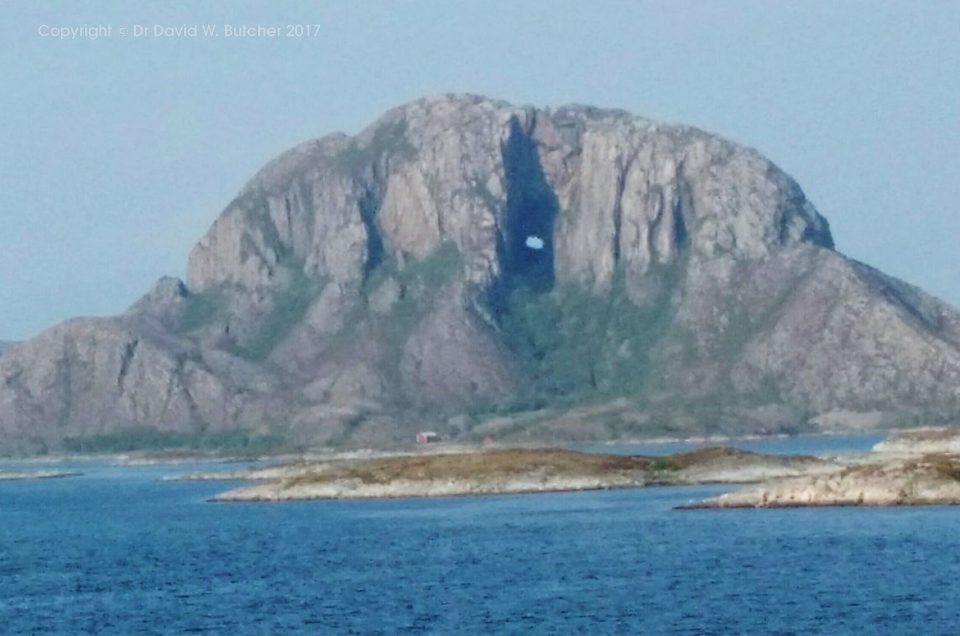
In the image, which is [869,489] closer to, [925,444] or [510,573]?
[510,573]

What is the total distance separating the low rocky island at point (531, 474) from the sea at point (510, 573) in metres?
17.5

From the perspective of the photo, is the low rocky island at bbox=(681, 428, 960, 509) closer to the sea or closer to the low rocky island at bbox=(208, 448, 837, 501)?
the sea

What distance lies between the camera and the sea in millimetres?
71250

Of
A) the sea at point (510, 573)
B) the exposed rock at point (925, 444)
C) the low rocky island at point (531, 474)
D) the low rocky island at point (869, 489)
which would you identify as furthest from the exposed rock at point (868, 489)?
the exposed rock at point (925, 444)

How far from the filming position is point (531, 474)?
15762 centimetres

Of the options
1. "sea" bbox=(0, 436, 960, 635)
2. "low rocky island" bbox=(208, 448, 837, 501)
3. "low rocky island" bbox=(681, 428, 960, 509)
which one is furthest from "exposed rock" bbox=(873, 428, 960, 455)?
"low rocky island" bbox=(681, 428, 960, 509)

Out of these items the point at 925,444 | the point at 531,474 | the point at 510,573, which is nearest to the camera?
the point at 510,573

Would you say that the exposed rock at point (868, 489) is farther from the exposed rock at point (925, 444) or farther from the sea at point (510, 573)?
the exposed rock at point (925, 444)

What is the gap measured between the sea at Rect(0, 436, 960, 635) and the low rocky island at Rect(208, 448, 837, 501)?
17487 mm

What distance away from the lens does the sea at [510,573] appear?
71250mm

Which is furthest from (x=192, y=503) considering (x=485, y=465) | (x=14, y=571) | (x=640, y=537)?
(x=640, y=537)

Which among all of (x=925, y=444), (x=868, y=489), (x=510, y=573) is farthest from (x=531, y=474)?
(x=510, y=573)

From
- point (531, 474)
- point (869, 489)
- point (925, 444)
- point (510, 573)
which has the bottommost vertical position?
point (510, 573)

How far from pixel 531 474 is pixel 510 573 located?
226 ft
